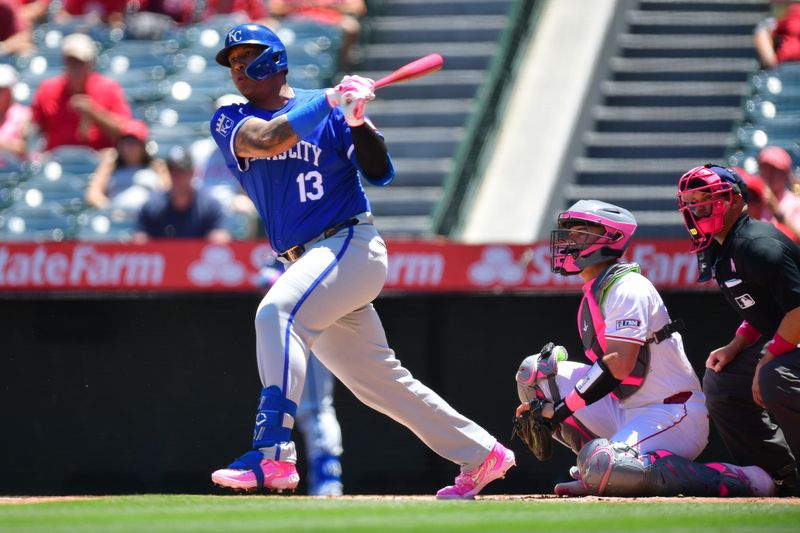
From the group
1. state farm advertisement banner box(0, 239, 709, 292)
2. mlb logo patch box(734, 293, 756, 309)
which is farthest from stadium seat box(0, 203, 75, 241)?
mlb logo patch box(734, 293, 756, 309)

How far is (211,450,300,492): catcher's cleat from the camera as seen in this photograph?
16.5ft

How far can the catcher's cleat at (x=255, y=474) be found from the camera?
16.5ft

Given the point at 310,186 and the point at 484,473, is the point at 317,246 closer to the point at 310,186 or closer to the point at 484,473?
the point at 310,186

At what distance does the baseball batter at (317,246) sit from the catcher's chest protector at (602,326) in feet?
2.05

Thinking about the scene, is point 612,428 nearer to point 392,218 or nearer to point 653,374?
point 653,374

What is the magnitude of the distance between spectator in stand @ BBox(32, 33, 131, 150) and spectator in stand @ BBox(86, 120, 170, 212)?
1.16 feet

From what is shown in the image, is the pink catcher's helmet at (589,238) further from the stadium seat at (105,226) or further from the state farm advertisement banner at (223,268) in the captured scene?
the stadium seat at (105,226)

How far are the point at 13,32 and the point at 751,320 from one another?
900 cm

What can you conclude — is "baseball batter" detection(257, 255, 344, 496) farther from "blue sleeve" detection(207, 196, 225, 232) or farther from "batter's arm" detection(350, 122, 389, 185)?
"batter's arm" detection(350, 122, 389, 185)

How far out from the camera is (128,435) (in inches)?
304

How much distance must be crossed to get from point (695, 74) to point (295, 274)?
23.6 feet

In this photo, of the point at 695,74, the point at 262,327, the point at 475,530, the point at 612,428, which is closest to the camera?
the point at 475,530

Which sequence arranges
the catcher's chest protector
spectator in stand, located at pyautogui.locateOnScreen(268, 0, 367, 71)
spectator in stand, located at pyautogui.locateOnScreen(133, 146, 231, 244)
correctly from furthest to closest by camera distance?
spectator in stand, located at pyautogui.locateOnScreen(268, 0, 367, 71), spectator in stand, located at pyautogui.locateOnScreen(133, 146, 231, 244), the catcher's chest protector

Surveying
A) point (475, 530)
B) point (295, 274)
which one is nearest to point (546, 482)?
point (295, 274)
